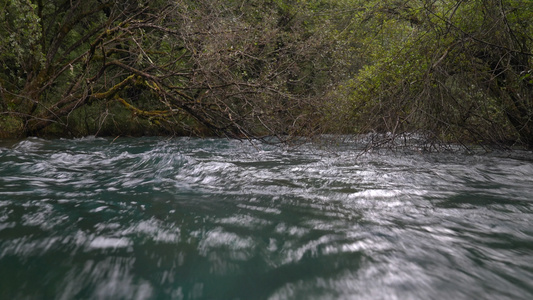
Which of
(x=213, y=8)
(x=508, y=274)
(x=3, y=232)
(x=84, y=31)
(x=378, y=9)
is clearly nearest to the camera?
(x=508, y=274)

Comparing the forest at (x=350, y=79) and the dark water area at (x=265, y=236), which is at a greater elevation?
the forest at (x=350, y=79)

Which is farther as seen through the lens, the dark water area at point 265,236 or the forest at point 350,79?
the forest at point 350,79

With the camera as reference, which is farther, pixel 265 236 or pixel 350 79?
pixel 350 79

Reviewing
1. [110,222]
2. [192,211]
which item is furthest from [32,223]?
[192,211]

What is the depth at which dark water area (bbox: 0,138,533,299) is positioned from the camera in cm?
215

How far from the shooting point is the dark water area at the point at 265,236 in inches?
84.7

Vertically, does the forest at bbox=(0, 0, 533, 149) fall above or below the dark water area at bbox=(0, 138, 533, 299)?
above

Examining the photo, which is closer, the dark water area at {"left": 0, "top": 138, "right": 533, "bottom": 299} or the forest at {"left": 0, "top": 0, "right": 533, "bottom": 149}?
the dark water area at {"left": 0, "top": 138, "right": 533, "bottom": 299}

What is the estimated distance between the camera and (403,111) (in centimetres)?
751

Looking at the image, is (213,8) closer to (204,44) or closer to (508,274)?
(204,44)

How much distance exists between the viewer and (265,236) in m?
2.93

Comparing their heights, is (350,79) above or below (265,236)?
above

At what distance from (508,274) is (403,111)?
5.61 metres

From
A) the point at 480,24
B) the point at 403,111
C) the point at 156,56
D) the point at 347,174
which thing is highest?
the point at 480,24
